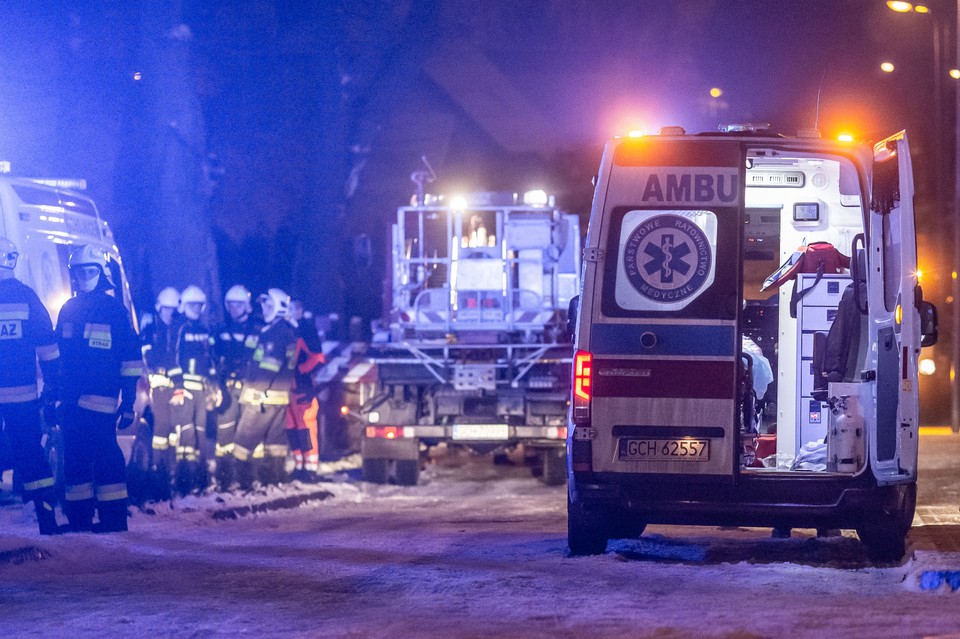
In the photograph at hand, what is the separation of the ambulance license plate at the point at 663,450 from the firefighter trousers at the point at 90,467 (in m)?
3.98

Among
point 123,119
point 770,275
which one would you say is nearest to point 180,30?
point 123,119

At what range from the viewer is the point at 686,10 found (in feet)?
69.5

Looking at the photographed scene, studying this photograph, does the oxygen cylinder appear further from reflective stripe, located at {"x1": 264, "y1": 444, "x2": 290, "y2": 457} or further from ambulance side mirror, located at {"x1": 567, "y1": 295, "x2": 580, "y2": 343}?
reflective stripe, located at {"x1": 264, "y1": 444, "x2": 290, "y2": 457}

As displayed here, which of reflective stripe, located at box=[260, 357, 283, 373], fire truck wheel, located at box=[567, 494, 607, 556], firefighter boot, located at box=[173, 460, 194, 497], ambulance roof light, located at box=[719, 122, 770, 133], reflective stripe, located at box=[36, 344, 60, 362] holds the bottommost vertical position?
firefighter boot, located at box=[173, 460, 194, 497]

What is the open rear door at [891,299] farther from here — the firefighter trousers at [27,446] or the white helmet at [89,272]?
the firefighter trousers at [27,446]

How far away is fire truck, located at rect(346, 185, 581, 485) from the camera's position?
42.4 feet

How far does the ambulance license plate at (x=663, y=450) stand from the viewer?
22.7 ft

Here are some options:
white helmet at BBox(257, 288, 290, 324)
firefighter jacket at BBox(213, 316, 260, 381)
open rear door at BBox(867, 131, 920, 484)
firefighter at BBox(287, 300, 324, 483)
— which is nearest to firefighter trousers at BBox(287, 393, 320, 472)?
firefighter at BBox(287, 300, 324, 483)

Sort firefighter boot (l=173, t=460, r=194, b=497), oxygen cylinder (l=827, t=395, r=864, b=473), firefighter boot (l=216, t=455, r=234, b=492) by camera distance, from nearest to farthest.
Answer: oxygen cylinder (l=827, t=395, r=864, b=473), firefighter boot (l=173, t=460, r=194, b=497), firefighter boot (l=216, t=455, r=234, b=492)

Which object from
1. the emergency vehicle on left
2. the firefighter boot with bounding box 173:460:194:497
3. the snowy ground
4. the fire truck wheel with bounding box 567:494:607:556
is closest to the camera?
the snowy ground

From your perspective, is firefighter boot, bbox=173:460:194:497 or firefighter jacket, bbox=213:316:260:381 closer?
firefighter boot, bbox=173:460:194:497

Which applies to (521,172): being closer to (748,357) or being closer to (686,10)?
(686,10)

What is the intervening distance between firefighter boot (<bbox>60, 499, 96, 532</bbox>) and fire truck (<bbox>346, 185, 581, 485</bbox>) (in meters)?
4.41

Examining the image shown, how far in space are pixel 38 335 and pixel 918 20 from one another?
19.3m
